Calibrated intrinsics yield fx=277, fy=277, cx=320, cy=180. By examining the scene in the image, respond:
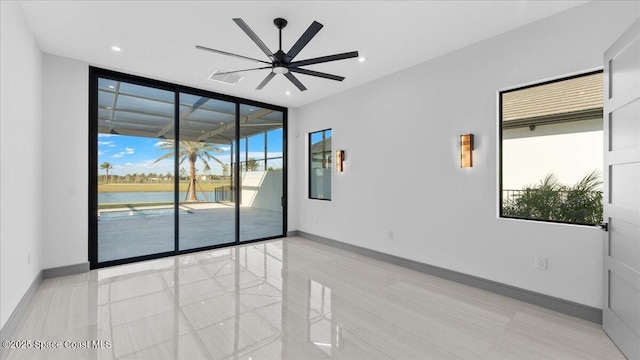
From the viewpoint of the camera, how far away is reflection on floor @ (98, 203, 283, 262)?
465cm

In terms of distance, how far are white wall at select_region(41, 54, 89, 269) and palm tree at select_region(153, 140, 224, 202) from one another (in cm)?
112

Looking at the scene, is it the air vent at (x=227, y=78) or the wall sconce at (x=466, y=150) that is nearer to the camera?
the wall sconce at (x=466, y=150)

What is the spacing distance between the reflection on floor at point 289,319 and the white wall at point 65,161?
1.54 feet

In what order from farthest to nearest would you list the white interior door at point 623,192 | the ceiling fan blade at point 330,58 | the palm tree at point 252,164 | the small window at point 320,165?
the palm tree at point 252,164 < the small window at point 320,165 < the ceiling fan blade at point 330,58 < the white interior door at point 623,192

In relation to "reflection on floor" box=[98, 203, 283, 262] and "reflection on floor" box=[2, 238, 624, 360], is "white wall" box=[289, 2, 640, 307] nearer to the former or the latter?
"reflection on floor" box=[2, 238, 624, 360]

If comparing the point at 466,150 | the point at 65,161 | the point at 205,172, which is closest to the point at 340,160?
the point at 466,150

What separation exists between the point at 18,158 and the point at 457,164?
194 inches

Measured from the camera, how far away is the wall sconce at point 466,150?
3.52m

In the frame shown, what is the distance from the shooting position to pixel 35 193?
135 inches

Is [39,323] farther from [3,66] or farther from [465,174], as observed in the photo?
[465,174]

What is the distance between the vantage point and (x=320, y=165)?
240 inches

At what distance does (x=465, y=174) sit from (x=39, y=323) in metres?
4.85

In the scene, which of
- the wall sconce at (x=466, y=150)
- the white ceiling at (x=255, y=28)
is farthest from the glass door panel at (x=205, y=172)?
the wall sconce at (x=466, y=150)

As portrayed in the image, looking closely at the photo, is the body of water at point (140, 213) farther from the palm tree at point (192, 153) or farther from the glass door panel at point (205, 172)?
the palm tree at point (192, 153)
